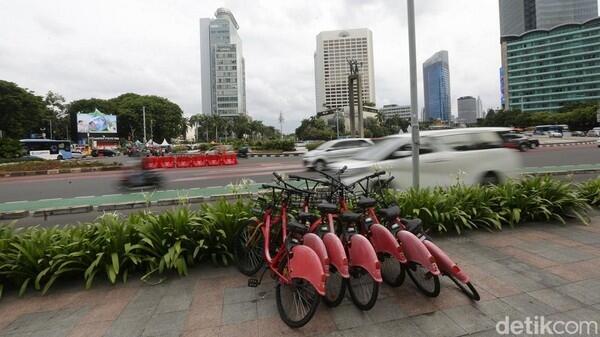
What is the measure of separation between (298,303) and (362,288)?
54 centimetres

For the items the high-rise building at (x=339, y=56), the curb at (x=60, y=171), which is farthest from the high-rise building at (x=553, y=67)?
the curb at (x=60, y=171)

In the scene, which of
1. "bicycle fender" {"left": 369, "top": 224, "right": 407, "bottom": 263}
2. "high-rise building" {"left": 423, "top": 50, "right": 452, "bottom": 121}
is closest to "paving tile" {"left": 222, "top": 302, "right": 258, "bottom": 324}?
"bicycle fender" {"left": 369, "top": 224, "right": 407, "bottom": 263}

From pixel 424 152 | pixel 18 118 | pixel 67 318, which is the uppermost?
pixel 18 118

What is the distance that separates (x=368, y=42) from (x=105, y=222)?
67.9 metres

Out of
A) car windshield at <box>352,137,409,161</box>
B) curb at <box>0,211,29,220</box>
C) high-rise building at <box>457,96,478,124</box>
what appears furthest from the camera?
high-rise building at <box>457,96,478,124</box>

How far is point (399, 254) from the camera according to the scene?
3.02 metres

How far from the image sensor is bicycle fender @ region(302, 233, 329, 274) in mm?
2715

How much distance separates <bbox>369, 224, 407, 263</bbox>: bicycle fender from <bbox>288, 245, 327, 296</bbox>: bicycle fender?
0.76m

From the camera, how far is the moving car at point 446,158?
24.2 feet

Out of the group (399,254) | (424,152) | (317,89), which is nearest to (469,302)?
(399,254)

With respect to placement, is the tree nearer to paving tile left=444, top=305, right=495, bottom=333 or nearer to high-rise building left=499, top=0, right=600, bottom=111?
paving tile left=444, top=305, right=495, bottom=333

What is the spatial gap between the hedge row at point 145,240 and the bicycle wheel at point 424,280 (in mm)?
1224

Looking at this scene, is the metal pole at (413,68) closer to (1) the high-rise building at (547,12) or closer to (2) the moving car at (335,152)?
(2) the moving car at (335,152)

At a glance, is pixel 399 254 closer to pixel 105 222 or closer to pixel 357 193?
pixel 357 193
